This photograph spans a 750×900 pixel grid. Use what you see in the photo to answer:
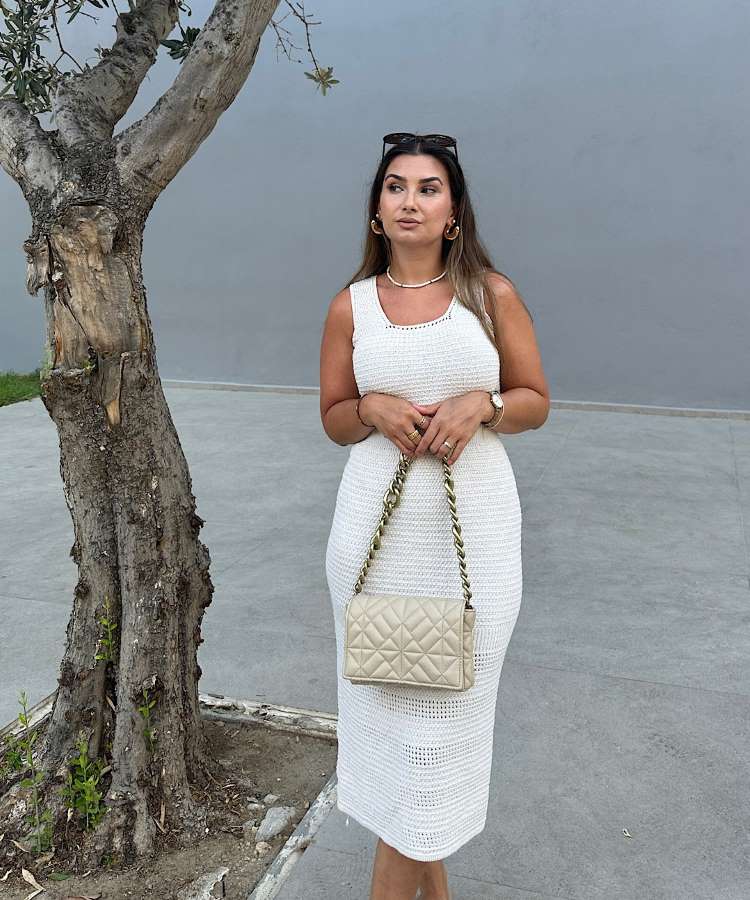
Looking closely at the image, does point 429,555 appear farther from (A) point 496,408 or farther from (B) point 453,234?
(B) point 453,234

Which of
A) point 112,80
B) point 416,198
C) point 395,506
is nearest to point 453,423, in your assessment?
point 395,506

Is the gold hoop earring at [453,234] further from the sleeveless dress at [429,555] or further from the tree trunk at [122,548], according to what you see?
the tree trunk at [122,548]

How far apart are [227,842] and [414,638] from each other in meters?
1.11

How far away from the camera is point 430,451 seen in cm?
187

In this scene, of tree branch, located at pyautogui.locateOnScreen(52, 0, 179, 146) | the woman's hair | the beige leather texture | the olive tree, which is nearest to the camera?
the beige leather texture

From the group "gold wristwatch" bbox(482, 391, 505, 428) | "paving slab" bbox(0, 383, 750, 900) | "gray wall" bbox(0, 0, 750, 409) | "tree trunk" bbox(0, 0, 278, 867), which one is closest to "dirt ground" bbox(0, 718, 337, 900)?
"tree trunk" bbox(0, 0, 278, 867)

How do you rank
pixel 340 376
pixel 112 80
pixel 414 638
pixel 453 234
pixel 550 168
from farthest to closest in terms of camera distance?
1. pixel 550 168
2. pixel 112 80
3. pixel 340 376
4. pixel 453 234
5. pixel 414 638

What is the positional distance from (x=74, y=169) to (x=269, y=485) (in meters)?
4.24

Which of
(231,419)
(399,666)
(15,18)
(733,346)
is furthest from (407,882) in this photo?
(733,346)

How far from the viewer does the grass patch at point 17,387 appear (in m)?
9.70

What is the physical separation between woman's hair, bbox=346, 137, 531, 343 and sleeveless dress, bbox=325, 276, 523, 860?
0.10ft

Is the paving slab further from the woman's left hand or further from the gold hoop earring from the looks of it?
the gold hoop earring

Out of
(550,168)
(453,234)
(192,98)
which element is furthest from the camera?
(550,168)

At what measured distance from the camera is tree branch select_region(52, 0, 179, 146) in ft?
8.00
